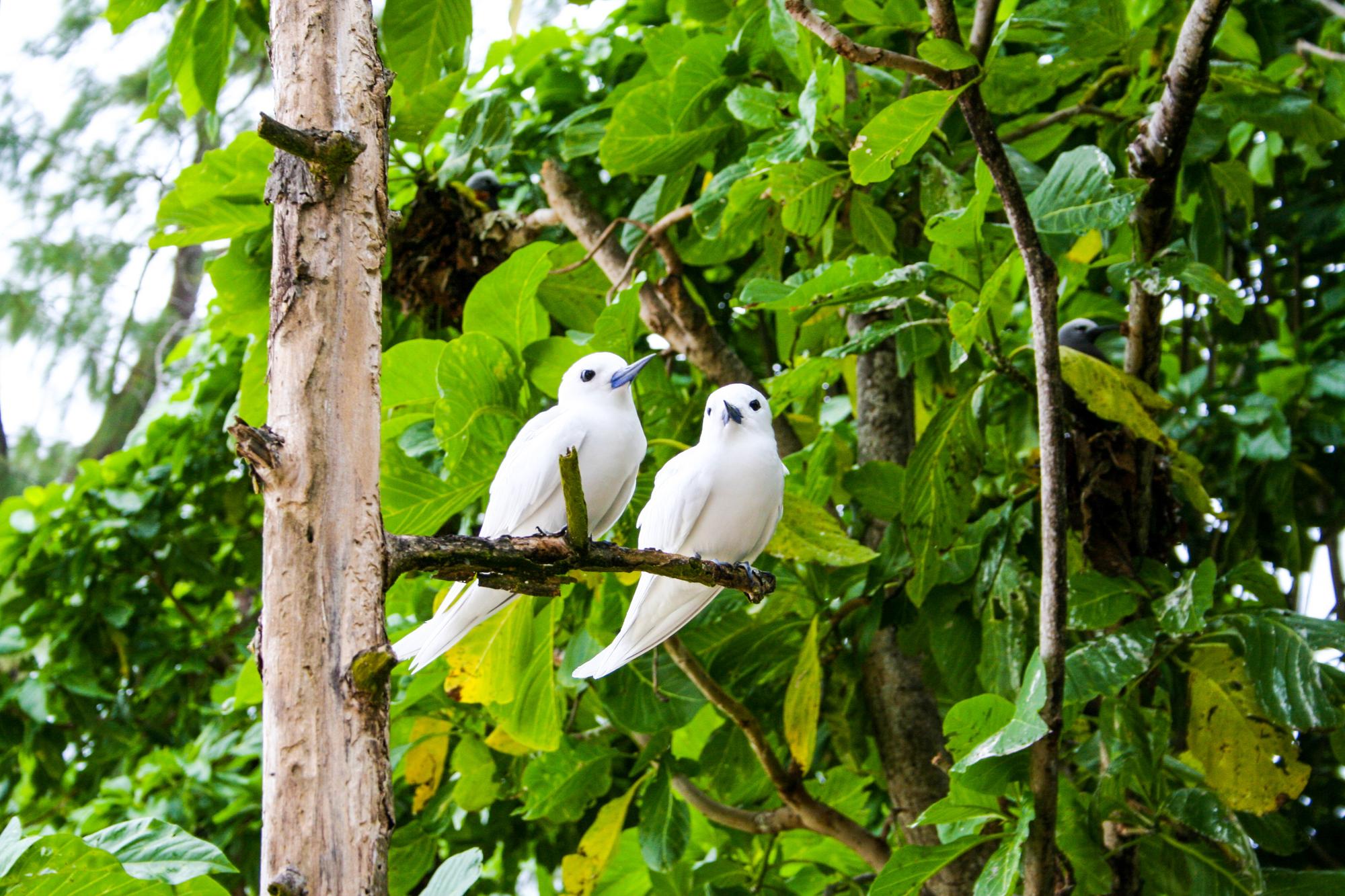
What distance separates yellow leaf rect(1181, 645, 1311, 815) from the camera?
6.91ft

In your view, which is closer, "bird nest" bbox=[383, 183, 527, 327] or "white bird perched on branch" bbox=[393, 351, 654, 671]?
"white bird perched on branch" bbox=[393, 351, 654, 671]

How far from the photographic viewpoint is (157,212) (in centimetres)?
245

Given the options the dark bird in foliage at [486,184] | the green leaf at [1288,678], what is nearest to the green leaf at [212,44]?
the dark bird in foliage at [486,184]

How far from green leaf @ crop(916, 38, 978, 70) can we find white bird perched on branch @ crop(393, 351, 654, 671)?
605 mm

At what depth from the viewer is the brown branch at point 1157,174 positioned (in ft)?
6.46

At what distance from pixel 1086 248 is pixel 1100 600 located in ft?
3.18

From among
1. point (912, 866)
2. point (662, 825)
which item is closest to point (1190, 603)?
point (912, 866)

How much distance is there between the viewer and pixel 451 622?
145 cm

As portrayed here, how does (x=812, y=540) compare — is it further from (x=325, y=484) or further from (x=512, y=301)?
(x=325, y=484)

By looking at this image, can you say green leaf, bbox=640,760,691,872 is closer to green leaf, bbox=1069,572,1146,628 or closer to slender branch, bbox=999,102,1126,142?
green leaf, bbox=1069,572,1146,628

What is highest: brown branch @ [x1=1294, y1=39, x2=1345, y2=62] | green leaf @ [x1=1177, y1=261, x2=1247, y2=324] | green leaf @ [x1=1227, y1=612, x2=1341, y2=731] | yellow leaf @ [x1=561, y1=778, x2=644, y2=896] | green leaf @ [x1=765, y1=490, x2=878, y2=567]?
brown branch @ [x1=1294, y1=39, x2=1345, y2=62]

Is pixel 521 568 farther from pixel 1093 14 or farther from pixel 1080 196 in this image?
pixel 1093 14

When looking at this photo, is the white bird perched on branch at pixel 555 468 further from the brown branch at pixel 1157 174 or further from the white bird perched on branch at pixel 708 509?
the brown branch at pixel 1157 174

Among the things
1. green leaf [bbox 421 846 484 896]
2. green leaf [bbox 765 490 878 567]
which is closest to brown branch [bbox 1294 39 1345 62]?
green leaf [bbox 765 490 878 567]
